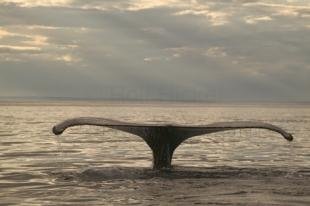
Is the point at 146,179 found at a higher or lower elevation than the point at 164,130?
lower

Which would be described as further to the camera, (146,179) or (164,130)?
(164,130)

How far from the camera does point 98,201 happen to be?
12.5 metres

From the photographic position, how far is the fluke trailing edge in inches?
607

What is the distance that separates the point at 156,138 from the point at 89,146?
13.2 metres

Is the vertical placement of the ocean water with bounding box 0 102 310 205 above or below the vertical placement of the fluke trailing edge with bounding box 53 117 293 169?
below

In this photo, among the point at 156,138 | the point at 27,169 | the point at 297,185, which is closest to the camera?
the point at 297,185

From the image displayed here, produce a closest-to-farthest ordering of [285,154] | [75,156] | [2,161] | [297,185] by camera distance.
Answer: [297,185] → [2,161] → [75,156] → [285,154]

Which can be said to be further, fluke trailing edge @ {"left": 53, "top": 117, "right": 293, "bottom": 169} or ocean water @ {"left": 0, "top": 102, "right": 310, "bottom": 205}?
fluke trailing edge @ {"left": 53, "top": 117, "right": 293, "bottom": 169}

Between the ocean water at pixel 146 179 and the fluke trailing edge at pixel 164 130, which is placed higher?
the fluke trailing edge at pixel 164 130

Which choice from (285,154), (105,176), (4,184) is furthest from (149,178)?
(285,154)

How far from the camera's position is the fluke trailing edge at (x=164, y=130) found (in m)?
15.4

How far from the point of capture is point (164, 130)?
16.6 meters

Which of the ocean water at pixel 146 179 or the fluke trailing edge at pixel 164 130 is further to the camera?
the fluke trailing edge at pixel 164 130

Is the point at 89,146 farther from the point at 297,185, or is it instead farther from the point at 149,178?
the point at 297,185
